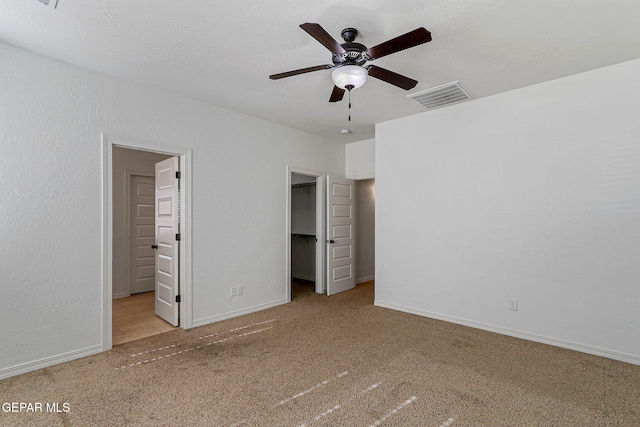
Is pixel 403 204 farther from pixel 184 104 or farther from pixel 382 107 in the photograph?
Answer: pixel 184 104

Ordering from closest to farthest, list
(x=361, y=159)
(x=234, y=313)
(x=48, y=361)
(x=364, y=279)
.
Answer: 1. (x=48, y=361)
2. (x=234, y=313)
3. (x=361, y=159)
4. (x=364, y=279)

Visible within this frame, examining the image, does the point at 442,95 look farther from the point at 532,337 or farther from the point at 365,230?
the point at 365,230

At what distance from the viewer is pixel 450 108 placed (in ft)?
13.4

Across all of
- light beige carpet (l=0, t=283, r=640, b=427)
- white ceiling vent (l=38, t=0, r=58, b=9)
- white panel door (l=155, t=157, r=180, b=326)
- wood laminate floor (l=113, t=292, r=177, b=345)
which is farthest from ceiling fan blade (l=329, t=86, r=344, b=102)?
wood laminate floor (l=113, t=292, r=177, b=345)

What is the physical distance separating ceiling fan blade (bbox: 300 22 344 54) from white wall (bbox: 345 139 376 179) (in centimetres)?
347

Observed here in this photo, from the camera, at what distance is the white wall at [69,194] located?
268 cm

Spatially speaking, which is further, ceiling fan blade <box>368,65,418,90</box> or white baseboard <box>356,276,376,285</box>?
white baseboard <box>356,276,376,285</box>

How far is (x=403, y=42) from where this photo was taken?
2.06 metres

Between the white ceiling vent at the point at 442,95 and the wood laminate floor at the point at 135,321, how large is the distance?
155 inches

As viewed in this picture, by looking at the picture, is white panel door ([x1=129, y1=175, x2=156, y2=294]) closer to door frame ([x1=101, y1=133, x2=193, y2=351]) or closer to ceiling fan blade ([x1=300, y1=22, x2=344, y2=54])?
door frame ([x1=101, y1=133, x2=193, y2=351])

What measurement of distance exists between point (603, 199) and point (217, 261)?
4.15 m

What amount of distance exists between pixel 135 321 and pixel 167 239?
111cm

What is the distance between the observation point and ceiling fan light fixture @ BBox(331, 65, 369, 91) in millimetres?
2381

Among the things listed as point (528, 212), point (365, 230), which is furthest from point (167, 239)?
point (528, 212)
